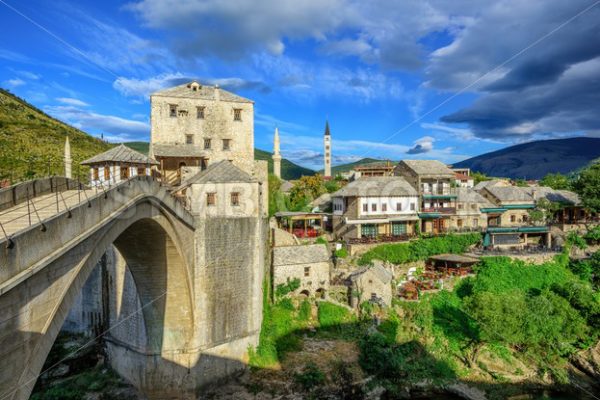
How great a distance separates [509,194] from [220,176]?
36631mm

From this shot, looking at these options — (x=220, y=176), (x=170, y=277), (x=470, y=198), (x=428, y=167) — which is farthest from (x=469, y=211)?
(x=170, y=277)

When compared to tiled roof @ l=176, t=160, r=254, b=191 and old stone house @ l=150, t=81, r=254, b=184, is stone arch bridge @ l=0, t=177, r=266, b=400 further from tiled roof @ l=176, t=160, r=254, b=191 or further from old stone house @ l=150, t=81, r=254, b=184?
old stone house @ l=150, t=81, r=254, b=184

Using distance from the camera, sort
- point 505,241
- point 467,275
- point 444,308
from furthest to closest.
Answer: point 505,241, point 467,275, point 444,308

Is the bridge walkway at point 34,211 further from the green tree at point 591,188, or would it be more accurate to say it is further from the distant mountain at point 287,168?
the distant mountain at point 287,168

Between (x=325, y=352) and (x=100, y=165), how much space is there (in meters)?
16.6

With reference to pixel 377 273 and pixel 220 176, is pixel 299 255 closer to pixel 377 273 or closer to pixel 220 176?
pixel 377 273

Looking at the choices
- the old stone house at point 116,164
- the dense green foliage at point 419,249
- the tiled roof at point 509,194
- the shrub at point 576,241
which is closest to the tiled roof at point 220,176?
the old stone house at point 116,164

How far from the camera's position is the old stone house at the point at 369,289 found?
2877 cm

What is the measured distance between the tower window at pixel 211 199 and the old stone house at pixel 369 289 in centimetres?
1219

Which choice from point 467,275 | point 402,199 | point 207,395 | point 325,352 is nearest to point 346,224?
point 402,199

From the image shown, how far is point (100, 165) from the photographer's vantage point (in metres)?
22.0

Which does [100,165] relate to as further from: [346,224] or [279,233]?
[346,224]

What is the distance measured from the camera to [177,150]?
26844 millimetres

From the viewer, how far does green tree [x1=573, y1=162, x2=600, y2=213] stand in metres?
40.8
